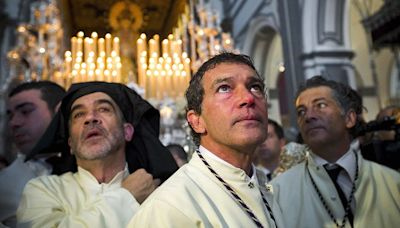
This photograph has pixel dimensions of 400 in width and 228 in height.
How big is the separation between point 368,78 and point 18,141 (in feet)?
39.3

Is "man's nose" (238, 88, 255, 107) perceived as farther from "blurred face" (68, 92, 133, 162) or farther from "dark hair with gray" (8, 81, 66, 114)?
"dark hair with gray" (8, 81, 66, 114)

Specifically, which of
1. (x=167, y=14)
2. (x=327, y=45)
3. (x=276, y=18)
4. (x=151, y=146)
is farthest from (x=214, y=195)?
(x=167, y=14)

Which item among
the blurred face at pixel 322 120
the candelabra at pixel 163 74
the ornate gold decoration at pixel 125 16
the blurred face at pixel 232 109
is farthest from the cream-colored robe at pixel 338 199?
the ornate gold decoration at pixel 125 16

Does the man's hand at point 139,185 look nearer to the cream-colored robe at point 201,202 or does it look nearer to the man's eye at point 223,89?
the cream-colored robe at point 201,202

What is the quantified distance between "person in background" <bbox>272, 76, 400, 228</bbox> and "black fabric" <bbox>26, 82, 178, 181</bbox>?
2.20ft

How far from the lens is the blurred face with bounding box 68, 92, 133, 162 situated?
1.99 m

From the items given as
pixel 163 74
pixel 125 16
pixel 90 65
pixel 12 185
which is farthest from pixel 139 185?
pixel 125 16

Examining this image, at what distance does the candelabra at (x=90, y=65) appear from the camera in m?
5.88

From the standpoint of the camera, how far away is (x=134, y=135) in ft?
7.65

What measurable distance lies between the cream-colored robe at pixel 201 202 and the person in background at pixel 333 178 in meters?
0.65

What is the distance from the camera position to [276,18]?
924 centimetres

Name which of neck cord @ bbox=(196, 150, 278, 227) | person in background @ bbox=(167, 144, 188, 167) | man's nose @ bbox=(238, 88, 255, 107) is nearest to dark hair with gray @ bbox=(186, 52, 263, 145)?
man's nose @ bbox=(238, 88, 255, 107)

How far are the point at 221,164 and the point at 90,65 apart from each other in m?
4.82

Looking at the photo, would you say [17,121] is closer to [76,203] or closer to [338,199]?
[76,203]
